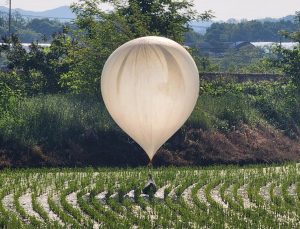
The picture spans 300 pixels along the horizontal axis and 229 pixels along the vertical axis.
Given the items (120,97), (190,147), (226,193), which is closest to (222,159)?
(190,147)

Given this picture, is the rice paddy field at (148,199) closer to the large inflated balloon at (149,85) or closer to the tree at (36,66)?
the large inflated balloon at (149,85)

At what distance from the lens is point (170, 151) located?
102 ft

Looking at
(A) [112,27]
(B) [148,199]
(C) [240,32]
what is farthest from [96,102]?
(C) [240,32]

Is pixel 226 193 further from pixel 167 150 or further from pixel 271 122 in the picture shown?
pixel 271 122

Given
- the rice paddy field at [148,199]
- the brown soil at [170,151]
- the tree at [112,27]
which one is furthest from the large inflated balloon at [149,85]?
the tree at [112,27]

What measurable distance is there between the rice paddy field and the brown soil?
192 centimetres

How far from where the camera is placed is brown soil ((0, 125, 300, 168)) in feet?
95.2

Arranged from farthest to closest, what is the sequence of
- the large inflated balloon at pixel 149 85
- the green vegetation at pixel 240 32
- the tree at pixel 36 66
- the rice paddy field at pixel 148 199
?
the green vegetation at pixel 240 32, the tree at pixel 36 66, the large inflated balloon at pixel 149 85, the rice paddy field at pixel 148 199

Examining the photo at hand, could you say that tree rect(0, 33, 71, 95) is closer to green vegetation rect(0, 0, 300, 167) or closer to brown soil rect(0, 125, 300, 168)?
green vegetation rect(0, 0, 300, 167)

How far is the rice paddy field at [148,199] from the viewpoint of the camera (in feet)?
58.3

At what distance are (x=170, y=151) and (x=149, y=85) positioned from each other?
11.3 metres

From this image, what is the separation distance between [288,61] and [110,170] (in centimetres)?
2057

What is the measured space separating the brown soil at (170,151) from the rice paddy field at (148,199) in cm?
192

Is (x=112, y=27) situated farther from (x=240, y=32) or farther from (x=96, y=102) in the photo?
(x=240, y=32)
